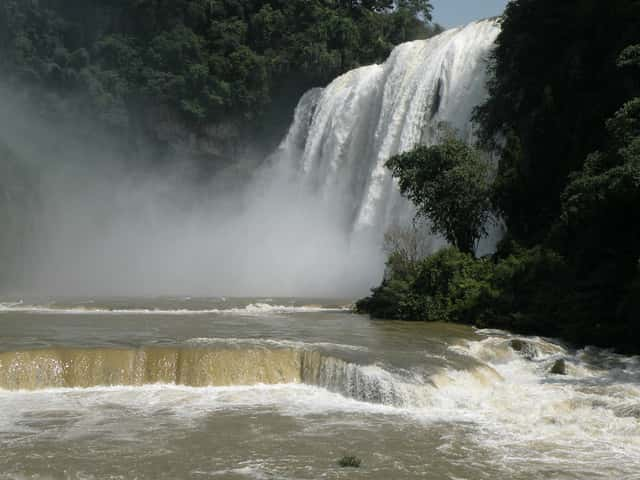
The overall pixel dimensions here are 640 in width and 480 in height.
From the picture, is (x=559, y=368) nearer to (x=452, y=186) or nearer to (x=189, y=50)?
(x=452, y=186)

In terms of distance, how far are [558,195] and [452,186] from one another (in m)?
3.17

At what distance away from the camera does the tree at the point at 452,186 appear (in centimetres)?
A: 2520

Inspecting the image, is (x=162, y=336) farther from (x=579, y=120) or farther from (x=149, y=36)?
(x=149, y=36)

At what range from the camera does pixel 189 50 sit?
2077 inches

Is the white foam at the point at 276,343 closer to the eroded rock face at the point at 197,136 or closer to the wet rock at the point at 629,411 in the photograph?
the wet rock at the point at 629,411

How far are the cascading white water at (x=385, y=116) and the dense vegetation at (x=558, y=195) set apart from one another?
3.42 meters

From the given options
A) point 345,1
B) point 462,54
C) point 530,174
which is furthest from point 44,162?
point 530,174

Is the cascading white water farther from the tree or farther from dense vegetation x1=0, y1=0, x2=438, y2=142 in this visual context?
dense vegetation x1=0, y1=0, x2=438, y2=142

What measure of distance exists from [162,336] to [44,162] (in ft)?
129

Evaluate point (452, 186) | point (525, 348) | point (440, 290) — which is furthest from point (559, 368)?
point (452, 186)

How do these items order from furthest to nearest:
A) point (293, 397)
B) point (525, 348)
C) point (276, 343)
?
point (525, 348) < point (276, 343) < point (293, 397)

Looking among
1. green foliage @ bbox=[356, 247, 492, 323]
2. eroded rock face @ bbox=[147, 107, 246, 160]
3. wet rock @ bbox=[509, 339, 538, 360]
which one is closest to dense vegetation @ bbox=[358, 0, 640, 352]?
green foliage @ bbox=[356, 247, 492, 323]

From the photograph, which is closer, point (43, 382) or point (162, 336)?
point (43, 382)

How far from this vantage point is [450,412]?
520 inches
